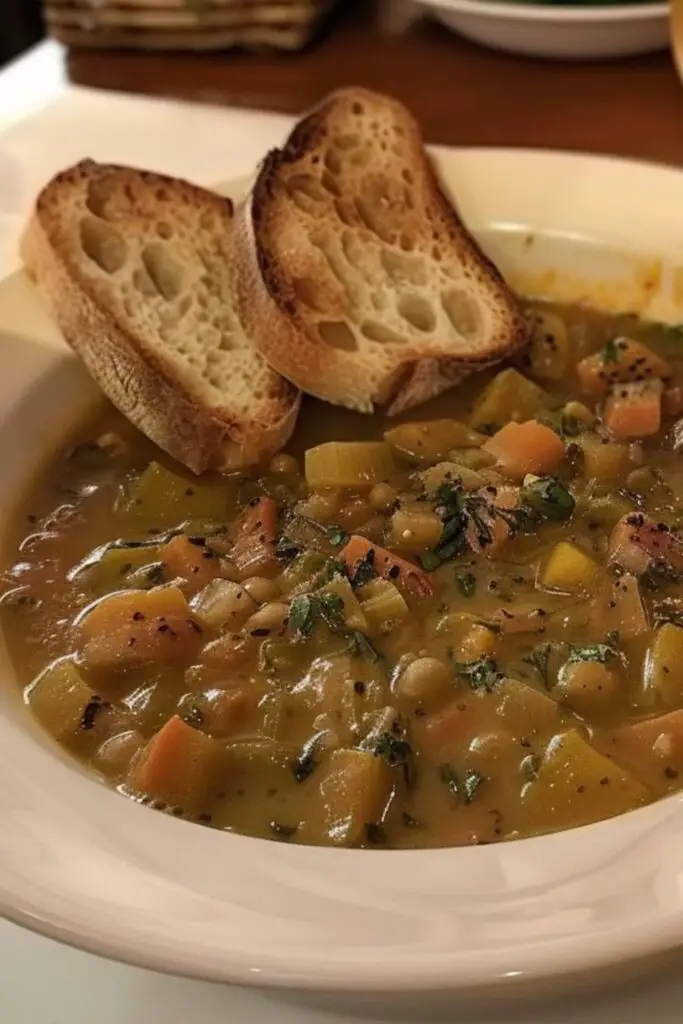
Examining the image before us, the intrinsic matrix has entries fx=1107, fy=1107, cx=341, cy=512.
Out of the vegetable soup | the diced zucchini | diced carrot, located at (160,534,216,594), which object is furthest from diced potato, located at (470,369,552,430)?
diced carrot, located at (160,534,216,594)

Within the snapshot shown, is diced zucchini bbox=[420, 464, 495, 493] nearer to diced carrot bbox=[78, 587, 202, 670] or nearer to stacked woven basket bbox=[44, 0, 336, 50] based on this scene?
diced carrot bbox=[78, 587, 202, 670]

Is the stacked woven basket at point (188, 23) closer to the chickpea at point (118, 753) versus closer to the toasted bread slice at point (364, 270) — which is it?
the toasted bread slice at point (364, 270)

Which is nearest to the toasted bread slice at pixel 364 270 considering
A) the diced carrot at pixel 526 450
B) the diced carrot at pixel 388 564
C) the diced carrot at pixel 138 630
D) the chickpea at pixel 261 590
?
the diced carrot at pixel 526 450

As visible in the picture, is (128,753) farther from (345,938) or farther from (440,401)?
(440,401)

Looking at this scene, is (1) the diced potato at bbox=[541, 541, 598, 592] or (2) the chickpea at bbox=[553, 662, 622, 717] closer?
(2) the chickpea at bbox=[553, 662, 622, 717]

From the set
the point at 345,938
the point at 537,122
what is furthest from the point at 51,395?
the point at 537,122

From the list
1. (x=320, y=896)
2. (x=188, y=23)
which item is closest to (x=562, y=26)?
(x=188, y=23)

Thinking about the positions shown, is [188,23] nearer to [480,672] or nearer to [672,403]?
[672,403]
